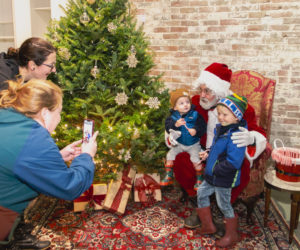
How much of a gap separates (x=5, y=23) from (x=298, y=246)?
5.08m

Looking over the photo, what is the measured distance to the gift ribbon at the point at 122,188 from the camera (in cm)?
293

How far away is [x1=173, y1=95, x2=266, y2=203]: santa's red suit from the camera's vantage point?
2.46 m

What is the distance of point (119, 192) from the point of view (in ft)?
9.95

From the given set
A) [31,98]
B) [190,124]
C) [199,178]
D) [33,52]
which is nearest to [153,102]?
[190,124]

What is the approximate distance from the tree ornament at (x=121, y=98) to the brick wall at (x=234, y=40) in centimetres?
136

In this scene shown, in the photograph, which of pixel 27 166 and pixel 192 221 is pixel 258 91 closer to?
pixel 192 221

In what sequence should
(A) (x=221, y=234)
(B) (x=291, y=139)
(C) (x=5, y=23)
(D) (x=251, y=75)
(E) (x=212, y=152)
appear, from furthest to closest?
(C) (x=5, y=23) < (B) (x=291, y=139) < (D) (x=251, y=75) < (A) (x=221, y=234) < (E) (x=212, y=152)

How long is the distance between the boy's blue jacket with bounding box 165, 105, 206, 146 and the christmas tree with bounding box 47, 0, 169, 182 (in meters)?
0.25

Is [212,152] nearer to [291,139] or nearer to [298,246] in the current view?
[298,246]

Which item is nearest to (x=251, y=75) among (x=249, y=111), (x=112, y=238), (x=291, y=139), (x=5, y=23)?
(x=249, y=111)

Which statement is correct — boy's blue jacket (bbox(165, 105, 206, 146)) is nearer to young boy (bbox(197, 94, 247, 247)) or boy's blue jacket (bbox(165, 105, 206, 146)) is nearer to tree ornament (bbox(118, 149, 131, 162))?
young boy (bbox(197, 94, 247, 247))

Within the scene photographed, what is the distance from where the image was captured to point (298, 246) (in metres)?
2.49

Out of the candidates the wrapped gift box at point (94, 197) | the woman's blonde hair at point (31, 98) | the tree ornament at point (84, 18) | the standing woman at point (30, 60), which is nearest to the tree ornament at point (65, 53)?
the standing woman at point (30, 60)

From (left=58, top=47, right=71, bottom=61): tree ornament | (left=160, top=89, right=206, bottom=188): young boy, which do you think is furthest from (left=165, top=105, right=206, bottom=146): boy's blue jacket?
(left=58, top=47, right=71, bottom=61): tree ornament
